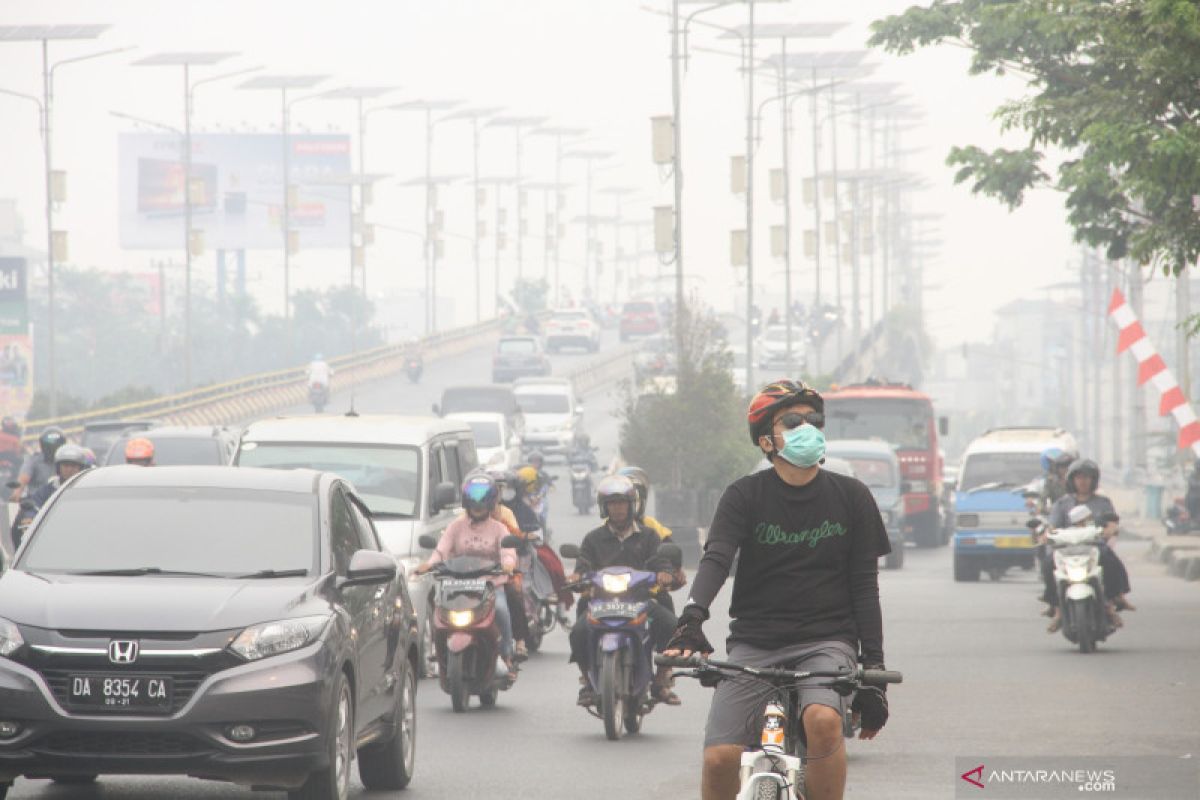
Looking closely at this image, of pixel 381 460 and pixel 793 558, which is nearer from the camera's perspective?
pixel 793 558

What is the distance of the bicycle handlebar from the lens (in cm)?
641

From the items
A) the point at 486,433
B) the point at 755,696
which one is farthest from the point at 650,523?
the point at 486,433

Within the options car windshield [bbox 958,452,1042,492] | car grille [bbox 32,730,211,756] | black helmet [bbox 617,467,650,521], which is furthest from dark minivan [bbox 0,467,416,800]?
car windshield [bbox 958,452,1042,492]

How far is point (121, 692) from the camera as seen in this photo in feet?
29.6

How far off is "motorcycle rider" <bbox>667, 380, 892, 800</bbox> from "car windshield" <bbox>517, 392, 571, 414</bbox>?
2148 inches

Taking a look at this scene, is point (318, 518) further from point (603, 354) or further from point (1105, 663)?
point (603, 354)

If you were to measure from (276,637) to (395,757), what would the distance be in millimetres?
1806

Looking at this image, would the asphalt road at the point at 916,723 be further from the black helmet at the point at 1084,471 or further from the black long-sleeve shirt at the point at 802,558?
the black long-sleeve shirt at the point at 802,558

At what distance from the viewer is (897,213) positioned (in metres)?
135

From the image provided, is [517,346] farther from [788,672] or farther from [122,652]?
[788,672]

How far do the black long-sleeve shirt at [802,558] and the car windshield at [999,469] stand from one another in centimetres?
2806

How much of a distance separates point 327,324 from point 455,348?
128 feet

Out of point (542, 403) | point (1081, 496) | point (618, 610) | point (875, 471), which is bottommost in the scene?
point (875, 471)

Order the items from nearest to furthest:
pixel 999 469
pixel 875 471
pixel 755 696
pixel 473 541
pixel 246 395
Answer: pixel 755 696 → pixel 473 541 → pixel 999 469 → pixel 875 471 → pixel 246 395
